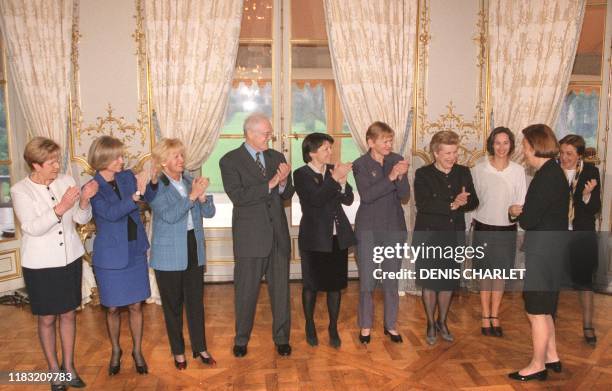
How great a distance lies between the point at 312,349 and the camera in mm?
3713

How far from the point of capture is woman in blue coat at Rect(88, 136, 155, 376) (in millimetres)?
3057

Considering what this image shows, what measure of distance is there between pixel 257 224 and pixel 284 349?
87 cm

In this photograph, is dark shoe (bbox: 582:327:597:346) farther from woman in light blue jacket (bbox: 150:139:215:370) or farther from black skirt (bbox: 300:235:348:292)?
woman in light blue jacket (bbox: 150:139:215:370)

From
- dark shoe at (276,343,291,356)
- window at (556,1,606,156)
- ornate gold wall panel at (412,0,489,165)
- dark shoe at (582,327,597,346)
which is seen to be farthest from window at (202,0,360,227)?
dark shoe at (582,327,597,346)

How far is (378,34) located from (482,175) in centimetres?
192

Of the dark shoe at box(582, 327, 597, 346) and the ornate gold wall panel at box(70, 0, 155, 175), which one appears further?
the ornate gold wall panel at box(70, 0, 155, 175)

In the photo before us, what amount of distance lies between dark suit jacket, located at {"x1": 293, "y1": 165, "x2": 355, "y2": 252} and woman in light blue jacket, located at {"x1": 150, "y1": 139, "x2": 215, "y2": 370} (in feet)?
2.15

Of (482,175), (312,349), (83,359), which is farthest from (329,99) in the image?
(83,359)

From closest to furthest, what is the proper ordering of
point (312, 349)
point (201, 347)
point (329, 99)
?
point (201, 347)
point (312, 349)
point (329, 99)

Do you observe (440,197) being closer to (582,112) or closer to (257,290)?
(257,290)

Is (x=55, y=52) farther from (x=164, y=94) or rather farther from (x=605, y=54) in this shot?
(x=605, y=54)

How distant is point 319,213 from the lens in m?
3.55

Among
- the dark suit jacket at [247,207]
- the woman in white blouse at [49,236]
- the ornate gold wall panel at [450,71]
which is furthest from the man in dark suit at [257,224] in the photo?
the ornate gold wall panel at [450,71]

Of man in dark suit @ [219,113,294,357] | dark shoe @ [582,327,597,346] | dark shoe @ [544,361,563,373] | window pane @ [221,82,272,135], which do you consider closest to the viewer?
dark shoe @ [544,361,563,373]
